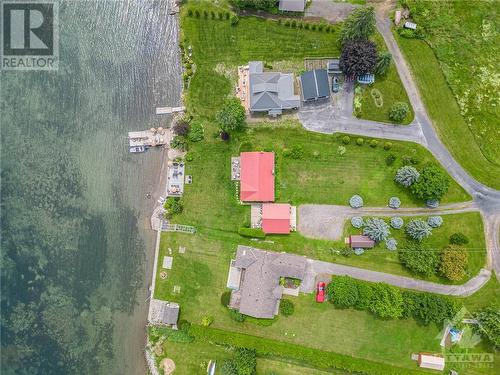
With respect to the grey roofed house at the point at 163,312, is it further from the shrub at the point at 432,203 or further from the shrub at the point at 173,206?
the shrub at the point at 432,203

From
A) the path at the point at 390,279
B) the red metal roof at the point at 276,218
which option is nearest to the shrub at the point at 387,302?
the path at the point at 390,279

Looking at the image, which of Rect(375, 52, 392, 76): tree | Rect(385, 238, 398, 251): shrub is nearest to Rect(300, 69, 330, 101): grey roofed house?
Rect(375, 52, 392, 76): tree

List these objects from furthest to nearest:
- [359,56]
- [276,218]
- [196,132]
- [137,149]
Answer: [137,149]
[196,132]
[276,218]
[359,56]

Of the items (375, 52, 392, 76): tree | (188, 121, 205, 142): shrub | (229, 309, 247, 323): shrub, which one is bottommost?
(229, 309, 247, 323): shrub

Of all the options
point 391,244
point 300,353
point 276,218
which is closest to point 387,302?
point 391,244

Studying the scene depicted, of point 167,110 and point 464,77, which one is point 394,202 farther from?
point 167,110

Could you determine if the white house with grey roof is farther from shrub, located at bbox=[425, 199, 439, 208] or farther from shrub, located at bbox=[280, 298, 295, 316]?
shrub, located at bbox=[280, 298, 295, 316]

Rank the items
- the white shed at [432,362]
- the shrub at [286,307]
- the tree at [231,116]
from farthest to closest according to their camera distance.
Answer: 1. the shrub at [286,307]
2. the white shed at [432,362]
3. the tree at [231,116]
